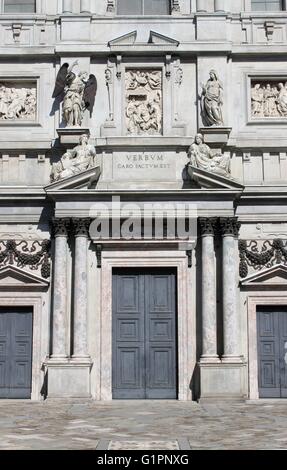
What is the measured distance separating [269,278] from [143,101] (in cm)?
539

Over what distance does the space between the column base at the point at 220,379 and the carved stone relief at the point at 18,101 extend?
7.58 meters

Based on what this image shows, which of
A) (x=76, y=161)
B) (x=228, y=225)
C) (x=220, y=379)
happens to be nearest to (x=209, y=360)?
(x=220, y=379)

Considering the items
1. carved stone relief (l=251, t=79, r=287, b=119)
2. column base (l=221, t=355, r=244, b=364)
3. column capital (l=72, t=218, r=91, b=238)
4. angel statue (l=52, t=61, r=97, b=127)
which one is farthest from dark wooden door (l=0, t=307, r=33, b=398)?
carved stone relief (l=251, t=79, r=287, b=119)

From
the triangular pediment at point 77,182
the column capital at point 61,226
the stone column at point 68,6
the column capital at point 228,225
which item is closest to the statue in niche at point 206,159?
the column capital at point 228,225

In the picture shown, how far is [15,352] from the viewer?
17.5m

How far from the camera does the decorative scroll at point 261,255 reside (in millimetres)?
17500

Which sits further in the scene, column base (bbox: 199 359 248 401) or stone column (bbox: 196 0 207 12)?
stone column (bbox: 196 0 207 12)

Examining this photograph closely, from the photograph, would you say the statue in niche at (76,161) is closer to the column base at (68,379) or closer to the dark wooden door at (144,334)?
the dark wooden door at (144,334)

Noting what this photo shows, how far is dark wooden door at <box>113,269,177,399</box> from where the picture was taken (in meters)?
17.2

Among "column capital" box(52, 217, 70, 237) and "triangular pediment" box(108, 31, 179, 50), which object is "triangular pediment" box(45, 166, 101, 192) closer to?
"column capital" box(52, 217, 70, 237)

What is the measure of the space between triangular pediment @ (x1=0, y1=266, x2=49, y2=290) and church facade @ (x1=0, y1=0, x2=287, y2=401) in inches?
1.4

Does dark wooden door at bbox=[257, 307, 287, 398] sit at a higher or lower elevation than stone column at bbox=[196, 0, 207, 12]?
lower
